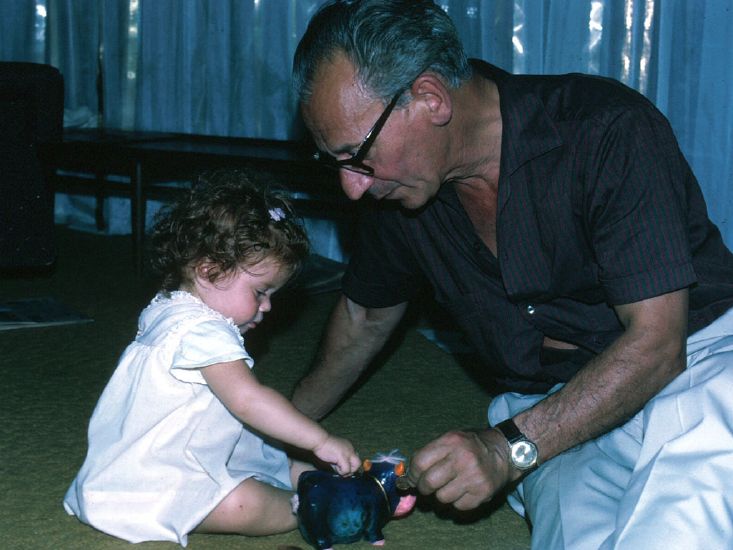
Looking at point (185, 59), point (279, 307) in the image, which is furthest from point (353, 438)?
point (185, 59)

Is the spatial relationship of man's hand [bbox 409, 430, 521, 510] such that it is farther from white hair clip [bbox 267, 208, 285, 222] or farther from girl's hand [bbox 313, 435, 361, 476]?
white hair clip [bbox 267, 208, 285, 222]

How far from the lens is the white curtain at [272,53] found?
7.95ft

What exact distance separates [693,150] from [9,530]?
5.95 feet

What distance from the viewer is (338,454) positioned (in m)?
1.42

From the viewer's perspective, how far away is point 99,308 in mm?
2795

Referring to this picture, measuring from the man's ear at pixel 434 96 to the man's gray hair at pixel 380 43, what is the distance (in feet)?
0.04

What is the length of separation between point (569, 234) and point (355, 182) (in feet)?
1.04

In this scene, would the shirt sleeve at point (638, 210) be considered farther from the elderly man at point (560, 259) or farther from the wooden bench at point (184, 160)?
the wooden bench at point (184, 160)

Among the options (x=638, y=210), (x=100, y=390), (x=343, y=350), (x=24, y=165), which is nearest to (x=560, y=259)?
(x=638, y=210)

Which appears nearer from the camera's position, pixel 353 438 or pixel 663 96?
pixel 353 438

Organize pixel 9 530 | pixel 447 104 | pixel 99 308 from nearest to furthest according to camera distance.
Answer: pixel 447 104, pixel 9 530, pixel 99 308

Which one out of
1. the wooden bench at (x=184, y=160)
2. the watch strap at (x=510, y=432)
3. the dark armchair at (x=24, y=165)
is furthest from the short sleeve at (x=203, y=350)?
the dark armchair at (x=24, y=165)

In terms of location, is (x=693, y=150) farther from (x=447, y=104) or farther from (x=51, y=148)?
(x=51, y=148)

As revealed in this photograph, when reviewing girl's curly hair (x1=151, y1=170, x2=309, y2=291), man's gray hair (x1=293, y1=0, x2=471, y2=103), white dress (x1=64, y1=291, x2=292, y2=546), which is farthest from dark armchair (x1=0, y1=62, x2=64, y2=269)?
man's gray hair (x1=293, y1=0, x2=471, y2=103)
